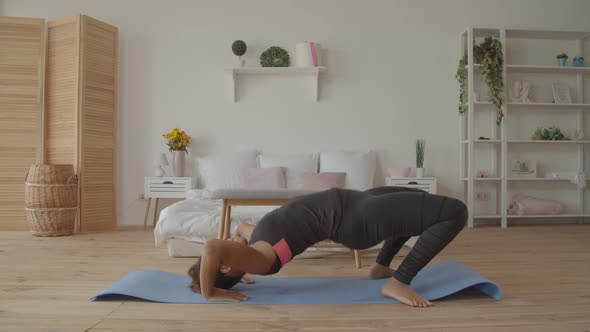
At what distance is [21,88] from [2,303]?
325cm

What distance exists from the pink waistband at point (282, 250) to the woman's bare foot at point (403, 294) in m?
0.54

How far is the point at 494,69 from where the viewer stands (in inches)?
193

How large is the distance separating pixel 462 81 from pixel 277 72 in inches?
80.6

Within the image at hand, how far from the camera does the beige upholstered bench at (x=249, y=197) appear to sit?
2.94 metres

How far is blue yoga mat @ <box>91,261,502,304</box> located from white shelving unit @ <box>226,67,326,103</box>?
293 centimetres

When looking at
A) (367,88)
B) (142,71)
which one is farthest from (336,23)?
(142,71)

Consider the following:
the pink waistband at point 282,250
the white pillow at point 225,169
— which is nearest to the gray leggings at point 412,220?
the pink waistband at point 282,250

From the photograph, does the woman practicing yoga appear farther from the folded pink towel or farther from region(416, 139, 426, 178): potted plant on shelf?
the folded pink towel

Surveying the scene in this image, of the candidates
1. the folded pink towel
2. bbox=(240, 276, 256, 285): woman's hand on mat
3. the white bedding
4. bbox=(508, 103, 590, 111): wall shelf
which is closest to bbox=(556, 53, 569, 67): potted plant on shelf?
bbox=(508, 103, 590, 111): wall shelf

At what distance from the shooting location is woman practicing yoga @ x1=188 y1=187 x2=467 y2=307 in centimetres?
192

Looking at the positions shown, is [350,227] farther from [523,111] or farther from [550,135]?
[523,111]

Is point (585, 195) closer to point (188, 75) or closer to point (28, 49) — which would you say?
point (188, 75)

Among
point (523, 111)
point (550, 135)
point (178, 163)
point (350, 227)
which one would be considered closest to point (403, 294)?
point (350, 227)

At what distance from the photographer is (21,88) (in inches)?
183
